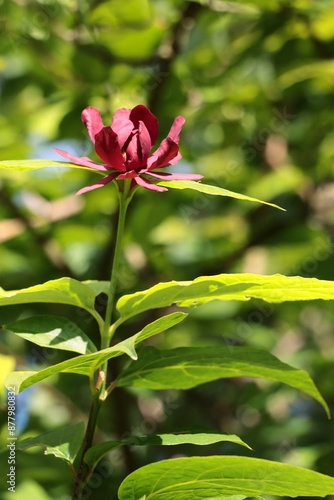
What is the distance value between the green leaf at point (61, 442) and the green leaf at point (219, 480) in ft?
0.31

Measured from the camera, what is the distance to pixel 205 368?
0.84 metres

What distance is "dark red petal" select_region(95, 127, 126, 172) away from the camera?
2.50 feet

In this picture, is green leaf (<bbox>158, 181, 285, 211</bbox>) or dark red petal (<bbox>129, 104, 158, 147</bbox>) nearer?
green leaf (<bbox>158, 181, 285, 211</bbox>)

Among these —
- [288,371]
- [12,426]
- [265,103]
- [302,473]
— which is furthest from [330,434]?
[302,473]

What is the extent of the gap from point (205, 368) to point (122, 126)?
268 millimetres

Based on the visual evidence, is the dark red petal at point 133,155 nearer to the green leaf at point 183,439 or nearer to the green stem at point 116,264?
the green stem at point 116,264

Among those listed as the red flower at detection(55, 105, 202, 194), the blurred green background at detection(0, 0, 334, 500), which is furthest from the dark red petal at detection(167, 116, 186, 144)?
the blurred green background at detection(0, 0, 334, 500)

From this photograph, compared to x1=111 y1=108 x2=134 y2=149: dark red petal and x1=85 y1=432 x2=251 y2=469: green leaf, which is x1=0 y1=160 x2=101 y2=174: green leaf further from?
x1=85 y1=432 x2=251 y2=469: green leaf

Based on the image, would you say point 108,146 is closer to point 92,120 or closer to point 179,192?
point 92,120

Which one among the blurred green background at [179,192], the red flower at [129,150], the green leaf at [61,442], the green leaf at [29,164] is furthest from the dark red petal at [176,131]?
the blurred green background at [179,192]

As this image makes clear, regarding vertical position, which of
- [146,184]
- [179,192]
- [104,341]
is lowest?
[179,192]

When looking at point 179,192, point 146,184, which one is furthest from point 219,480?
point 179,192

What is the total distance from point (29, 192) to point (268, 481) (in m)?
1.39

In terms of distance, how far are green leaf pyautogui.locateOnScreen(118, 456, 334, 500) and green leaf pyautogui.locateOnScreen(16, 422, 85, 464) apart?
95 millimetres
